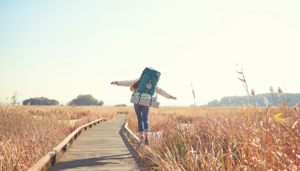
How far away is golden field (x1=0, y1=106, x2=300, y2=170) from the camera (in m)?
1.72

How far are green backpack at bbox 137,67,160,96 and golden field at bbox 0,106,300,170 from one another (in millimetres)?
Answer: 883

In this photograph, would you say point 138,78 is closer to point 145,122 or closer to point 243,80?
point 145,122

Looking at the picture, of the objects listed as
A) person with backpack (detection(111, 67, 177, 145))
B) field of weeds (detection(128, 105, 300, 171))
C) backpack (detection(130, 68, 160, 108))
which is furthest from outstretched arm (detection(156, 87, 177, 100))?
field of weeds (detection(128, 105, 300, 171))

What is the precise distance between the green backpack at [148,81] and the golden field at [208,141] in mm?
883

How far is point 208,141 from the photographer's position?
3.06 meters

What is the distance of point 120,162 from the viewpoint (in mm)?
3787

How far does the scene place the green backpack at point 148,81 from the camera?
14.5 feet

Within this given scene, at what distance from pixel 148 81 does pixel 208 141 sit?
1970 millimetres

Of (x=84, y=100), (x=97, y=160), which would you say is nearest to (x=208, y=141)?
(x=97, y=160)

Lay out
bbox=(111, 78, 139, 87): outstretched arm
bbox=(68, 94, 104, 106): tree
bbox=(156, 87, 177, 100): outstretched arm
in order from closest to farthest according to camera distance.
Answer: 1. bbox=(111, 78, 139, 87): outstretched arm
2. bbox=(156, 87, 177, 100): outstretched arm
3. bbox=(68, 94, 104, 106): tree

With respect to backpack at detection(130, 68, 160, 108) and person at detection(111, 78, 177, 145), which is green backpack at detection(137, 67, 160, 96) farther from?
person at detection(111, 78, 177, 145)

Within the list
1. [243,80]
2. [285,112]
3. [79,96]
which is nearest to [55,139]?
[243,80]

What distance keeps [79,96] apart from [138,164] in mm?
115205

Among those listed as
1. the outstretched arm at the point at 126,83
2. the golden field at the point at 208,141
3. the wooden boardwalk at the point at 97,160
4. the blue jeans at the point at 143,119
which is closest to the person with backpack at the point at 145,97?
the blue jeans at the point at 143,119
